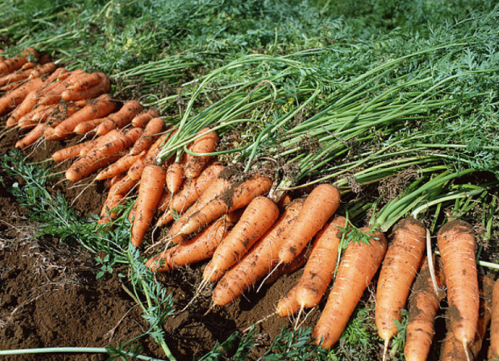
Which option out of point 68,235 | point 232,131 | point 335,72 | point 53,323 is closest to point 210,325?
point 53,323

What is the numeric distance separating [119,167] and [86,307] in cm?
142

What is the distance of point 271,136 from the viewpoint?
111 inches

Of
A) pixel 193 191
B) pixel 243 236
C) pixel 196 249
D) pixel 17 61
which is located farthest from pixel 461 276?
pixel 17 61

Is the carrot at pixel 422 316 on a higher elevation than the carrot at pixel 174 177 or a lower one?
lower

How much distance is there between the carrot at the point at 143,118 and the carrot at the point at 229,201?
1.43m

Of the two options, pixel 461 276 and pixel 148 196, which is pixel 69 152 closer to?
pixel 148 196

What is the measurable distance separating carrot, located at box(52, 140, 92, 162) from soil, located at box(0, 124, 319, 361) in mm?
851

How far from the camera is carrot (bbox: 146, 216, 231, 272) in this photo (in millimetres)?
2689

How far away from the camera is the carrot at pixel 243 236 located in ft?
8.39

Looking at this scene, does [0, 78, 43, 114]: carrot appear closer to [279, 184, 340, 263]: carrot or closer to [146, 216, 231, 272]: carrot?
[146, 216, 231, 272]: carrot

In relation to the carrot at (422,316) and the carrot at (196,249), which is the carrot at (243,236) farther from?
the carrot at (422,316)

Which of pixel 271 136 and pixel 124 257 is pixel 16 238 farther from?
pixel 271 136

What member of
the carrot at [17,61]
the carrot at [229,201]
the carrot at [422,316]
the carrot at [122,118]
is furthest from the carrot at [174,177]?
the carrot at [17,61]

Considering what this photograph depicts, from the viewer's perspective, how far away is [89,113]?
3881 millimetres
